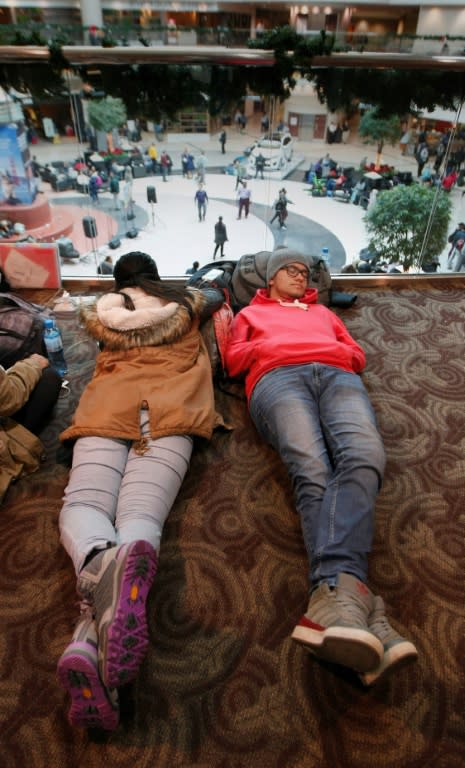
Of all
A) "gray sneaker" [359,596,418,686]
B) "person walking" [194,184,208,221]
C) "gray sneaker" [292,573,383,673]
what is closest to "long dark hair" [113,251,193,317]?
"gray sneaker" [292,573,383,673]

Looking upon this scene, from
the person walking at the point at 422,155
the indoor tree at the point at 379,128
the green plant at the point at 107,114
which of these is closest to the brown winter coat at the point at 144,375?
the green plant at the point at 107,114

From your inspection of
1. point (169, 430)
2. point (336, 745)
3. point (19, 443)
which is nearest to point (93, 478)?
point (169, 430)

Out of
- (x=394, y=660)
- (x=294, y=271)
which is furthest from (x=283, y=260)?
(x=394, y=660)

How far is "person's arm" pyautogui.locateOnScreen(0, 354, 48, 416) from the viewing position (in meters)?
1.62

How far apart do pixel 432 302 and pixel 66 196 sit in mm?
2566

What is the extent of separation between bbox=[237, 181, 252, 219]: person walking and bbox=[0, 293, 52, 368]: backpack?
6.69ft

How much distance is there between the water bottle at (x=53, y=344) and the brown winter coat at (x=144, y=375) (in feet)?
1.80

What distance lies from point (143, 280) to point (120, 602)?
Result: 1123 mm

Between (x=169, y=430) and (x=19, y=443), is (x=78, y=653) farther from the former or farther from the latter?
(x=19, y=443)

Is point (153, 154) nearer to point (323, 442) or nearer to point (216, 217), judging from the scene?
point (216, 217)

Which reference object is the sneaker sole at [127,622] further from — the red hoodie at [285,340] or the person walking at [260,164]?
the person walking at [260,164]

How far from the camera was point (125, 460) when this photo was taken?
152cm

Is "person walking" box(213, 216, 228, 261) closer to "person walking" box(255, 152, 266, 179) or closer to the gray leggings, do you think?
"person walking" box(255, 152, 266, 179)

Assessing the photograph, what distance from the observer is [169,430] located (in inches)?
60.9
